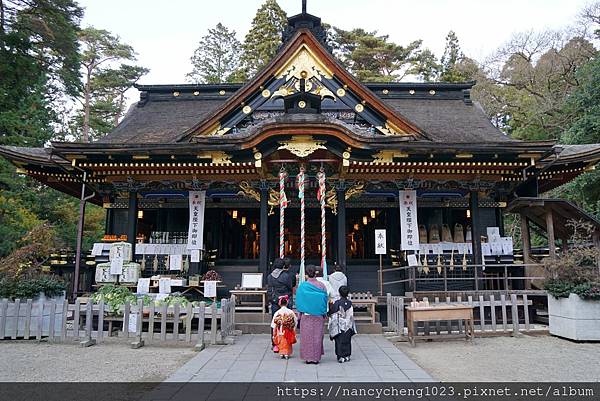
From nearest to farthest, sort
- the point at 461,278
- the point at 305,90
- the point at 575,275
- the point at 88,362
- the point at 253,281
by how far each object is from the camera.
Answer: the point at 88,362, the point at 575,275, the point at 253,281, the point at 461,278, the point at 305,90

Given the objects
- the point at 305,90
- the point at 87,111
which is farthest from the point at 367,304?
the point at 87,111

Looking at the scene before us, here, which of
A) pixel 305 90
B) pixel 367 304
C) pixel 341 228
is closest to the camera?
pixel 367 304

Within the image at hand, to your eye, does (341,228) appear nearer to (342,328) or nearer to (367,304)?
(367,304)

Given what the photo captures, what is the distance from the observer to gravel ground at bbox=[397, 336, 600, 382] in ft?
19.9

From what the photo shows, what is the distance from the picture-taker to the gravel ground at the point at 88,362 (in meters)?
6.05

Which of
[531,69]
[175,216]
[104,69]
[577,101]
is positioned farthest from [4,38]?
[531,69]

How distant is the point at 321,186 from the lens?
37.7 ft

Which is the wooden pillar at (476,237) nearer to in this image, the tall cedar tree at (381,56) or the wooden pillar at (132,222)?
the wooden pillar at (132,222)

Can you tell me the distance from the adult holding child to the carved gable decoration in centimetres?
688

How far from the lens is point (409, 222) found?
1252 centimetres

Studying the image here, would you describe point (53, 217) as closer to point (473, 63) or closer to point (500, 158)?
point (500, 158)

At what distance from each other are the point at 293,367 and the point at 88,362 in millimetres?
3515

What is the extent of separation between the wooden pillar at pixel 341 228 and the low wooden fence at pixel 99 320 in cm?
392

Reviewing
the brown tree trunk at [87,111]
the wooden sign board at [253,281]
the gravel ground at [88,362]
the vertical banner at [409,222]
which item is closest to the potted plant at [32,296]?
the gravel ground at [88,362]
